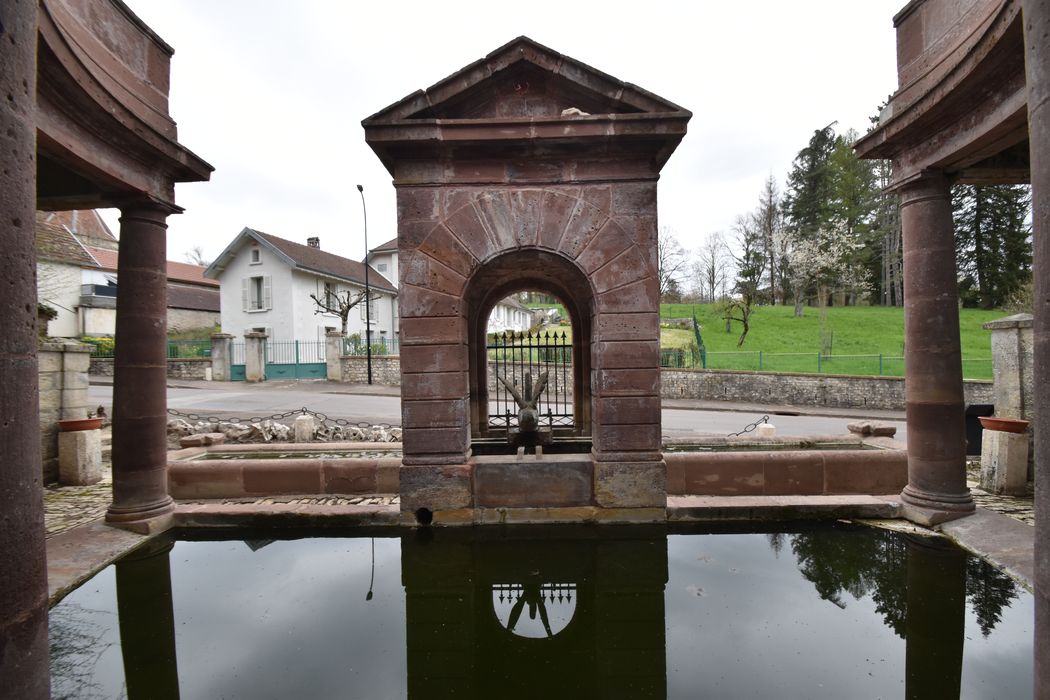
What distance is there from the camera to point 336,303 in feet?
107

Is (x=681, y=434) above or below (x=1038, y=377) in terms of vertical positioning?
below

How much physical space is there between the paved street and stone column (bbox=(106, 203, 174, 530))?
27.9ft

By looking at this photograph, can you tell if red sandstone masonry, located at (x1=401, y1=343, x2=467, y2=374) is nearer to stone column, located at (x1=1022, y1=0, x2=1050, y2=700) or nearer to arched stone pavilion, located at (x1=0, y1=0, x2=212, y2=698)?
arched stone pavilion, located at (x1=0, y1=0, x2=212, y2=698)

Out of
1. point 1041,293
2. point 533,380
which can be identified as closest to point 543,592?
point 1041,293

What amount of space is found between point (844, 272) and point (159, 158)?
4634cm

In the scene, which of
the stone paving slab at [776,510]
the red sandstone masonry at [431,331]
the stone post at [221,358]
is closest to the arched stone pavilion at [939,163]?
the stone paving slab at [776,510]

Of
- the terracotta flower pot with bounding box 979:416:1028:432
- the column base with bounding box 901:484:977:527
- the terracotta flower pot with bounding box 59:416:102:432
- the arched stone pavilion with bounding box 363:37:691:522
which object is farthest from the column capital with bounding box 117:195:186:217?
the terracotta flower pot with bounding box 979:416:1028:432

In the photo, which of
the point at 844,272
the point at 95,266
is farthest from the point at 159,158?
the point at 844,272

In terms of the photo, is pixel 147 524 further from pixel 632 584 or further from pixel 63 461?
pixel 632 584

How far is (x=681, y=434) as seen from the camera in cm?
1284

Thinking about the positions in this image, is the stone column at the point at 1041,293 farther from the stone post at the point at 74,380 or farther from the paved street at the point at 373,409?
the stone post at the point at 74,380

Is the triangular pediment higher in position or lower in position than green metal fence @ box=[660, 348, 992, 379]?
higher

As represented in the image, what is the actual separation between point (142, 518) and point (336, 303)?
28852 millimetres

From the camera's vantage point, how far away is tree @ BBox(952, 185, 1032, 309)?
3478cm
